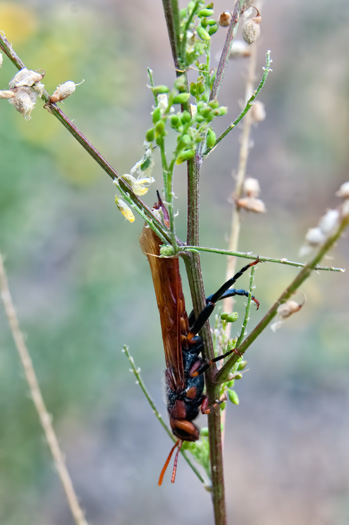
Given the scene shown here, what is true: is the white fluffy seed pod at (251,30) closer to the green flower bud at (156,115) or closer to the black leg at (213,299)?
the green flower bud at (156,115)

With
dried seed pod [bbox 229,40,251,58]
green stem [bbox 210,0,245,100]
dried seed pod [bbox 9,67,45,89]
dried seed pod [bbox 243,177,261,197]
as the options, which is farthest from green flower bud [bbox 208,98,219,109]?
dried seed pod [bbox 229,40,251,58]

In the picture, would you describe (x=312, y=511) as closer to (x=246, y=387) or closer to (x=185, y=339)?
(x=246, y=387)

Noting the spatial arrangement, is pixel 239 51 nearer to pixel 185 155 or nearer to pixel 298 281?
pixel 185 155

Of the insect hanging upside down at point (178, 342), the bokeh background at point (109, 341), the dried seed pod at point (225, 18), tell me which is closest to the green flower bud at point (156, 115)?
the dried seed pod at point (225, 18)

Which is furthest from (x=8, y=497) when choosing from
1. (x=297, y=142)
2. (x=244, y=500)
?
(x=297, y=142)

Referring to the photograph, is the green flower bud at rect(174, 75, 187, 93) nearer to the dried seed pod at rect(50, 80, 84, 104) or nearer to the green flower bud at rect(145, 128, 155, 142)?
the green flower bud at rect(145, 128, 155, 142)
